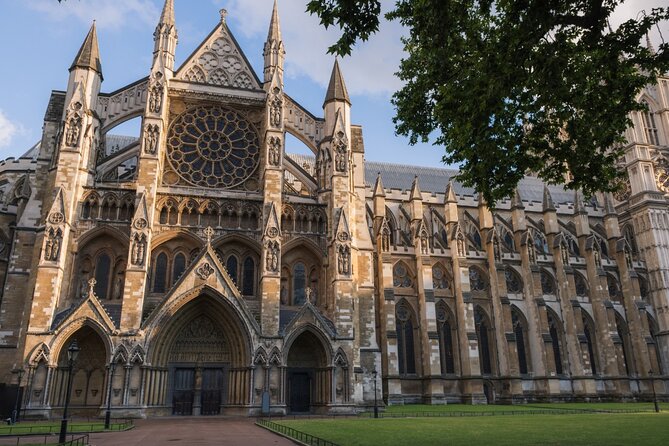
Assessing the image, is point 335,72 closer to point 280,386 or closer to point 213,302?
point 213,302

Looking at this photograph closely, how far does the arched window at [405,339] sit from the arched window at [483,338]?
5760 mm

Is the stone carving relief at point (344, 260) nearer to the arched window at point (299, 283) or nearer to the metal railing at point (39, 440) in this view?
the arched window at point (299, 283)

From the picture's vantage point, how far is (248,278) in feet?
99.8

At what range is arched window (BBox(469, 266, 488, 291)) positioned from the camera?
145ft

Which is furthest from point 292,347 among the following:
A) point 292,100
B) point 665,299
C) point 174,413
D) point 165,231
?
point 665,299

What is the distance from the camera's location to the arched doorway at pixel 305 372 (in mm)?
28812

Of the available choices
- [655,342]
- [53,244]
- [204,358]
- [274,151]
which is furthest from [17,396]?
[655,342]

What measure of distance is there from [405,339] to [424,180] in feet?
67.5

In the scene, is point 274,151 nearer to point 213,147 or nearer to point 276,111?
point 276,111

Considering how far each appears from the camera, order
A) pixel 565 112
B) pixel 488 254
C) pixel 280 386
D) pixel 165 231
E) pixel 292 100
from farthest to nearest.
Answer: pixel 488 254 < pixel 292 100 < pixel 165 231 < pixel 280 386 < pixel 565 112

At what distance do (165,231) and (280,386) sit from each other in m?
10.6

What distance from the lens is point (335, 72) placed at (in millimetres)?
35438

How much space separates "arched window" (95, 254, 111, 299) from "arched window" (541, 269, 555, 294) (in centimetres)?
3561

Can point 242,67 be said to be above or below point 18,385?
above
